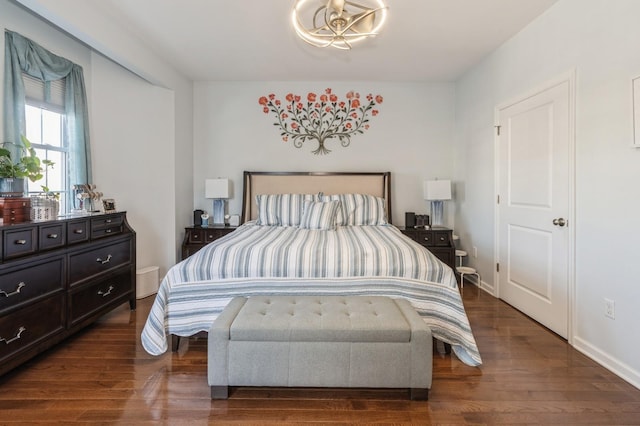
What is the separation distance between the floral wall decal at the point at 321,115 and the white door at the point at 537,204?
70.2 inches

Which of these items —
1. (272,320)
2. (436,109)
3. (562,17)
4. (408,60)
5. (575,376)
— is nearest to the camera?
(272,320)

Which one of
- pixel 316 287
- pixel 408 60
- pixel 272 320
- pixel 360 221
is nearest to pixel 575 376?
pixel 316 287

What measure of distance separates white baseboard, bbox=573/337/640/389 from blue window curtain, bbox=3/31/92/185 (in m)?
4.60

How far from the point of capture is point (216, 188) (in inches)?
171

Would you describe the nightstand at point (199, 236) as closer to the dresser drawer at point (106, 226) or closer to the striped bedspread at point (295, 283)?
the dresser drawer at point (106, 226)

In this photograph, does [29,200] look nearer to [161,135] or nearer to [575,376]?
[161,135]

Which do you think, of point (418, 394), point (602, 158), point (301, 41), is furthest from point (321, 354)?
point (301, 41)

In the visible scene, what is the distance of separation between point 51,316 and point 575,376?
351cm

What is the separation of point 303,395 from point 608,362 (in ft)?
6.67

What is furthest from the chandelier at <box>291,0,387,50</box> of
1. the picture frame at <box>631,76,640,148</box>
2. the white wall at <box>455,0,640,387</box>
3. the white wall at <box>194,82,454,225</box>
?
the white wall at <box>194,82,454,225</box>

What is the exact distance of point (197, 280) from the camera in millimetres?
2350

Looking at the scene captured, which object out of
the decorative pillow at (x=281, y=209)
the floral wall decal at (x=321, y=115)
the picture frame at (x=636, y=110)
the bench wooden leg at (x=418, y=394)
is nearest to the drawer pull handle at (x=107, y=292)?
the decorative pillow at (x=281, y=209)

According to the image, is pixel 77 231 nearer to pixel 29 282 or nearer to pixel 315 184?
pixel 29 282

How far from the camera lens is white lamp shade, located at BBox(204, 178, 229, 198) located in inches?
171
